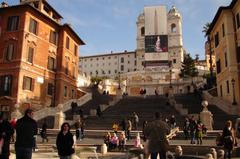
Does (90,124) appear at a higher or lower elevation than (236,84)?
lower

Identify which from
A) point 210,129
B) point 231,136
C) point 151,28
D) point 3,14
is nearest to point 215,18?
point 210,129

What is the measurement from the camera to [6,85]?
3319 cm

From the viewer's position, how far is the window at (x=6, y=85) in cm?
3288

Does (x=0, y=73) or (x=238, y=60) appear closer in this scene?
(x=238, y=60)

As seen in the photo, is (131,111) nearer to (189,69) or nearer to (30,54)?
(30,54)

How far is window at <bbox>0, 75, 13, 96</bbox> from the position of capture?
32.9m

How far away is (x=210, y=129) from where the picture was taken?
23859mm

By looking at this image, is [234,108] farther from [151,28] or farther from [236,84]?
[151,28]

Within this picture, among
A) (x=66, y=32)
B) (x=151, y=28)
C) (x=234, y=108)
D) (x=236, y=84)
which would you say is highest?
(x=151, y=28)

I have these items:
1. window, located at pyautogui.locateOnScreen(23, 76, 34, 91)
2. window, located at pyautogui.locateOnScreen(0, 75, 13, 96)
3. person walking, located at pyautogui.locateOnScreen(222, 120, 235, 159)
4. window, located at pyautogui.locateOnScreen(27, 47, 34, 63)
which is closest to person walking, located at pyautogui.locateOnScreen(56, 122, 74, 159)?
person walking, located at pyautogui.locateOnScreen(222, 120, 235, 159)

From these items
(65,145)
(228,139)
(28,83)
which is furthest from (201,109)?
(65,145)

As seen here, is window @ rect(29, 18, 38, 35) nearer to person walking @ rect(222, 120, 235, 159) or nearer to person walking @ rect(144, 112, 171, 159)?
person walking @ rect(222, 120, 235, 159)

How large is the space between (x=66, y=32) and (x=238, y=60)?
23.3m

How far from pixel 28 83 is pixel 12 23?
7.54 m
